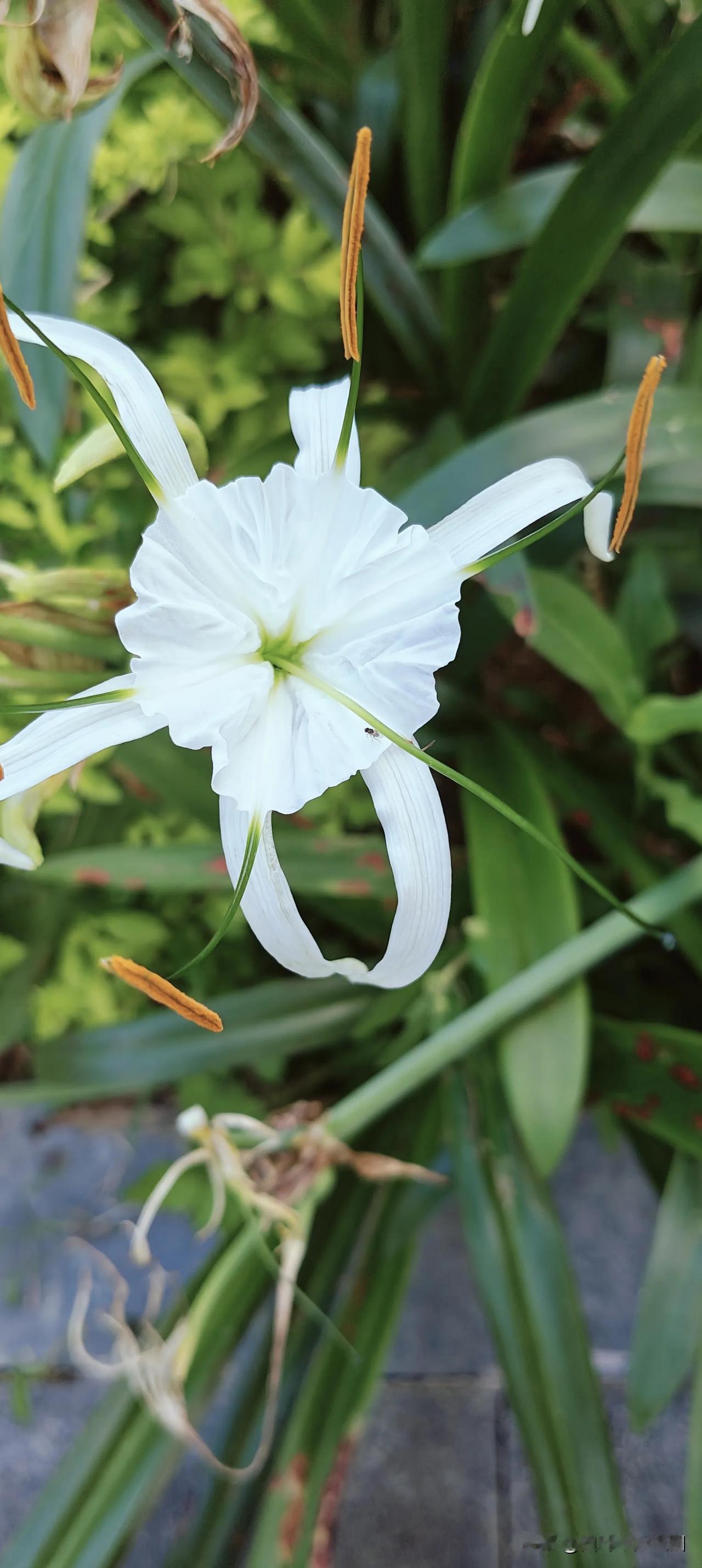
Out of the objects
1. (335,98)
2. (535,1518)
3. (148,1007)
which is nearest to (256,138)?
(335,98)

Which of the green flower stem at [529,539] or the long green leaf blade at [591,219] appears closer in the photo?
the green flower stem at [529,539]

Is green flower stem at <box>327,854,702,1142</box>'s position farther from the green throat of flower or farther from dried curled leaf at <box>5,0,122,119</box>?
dried curled leaf at <box>5,0,122,119</box>

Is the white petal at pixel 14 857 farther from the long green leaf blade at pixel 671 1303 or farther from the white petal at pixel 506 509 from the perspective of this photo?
the long green leaf blade at pixel 671 1303

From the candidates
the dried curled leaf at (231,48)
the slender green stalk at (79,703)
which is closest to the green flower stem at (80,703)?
the slender green stalk at (79,703)

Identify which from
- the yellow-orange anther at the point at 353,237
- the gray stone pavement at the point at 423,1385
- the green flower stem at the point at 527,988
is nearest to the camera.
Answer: the yellow-orange anther at the point at 353,237

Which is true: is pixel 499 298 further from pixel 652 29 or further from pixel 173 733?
pixel 173 733

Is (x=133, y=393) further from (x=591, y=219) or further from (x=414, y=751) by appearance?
(x=591, y=219)

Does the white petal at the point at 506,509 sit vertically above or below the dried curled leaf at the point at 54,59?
below

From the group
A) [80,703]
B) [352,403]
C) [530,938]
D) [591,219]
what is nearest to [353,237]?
[352,403]
